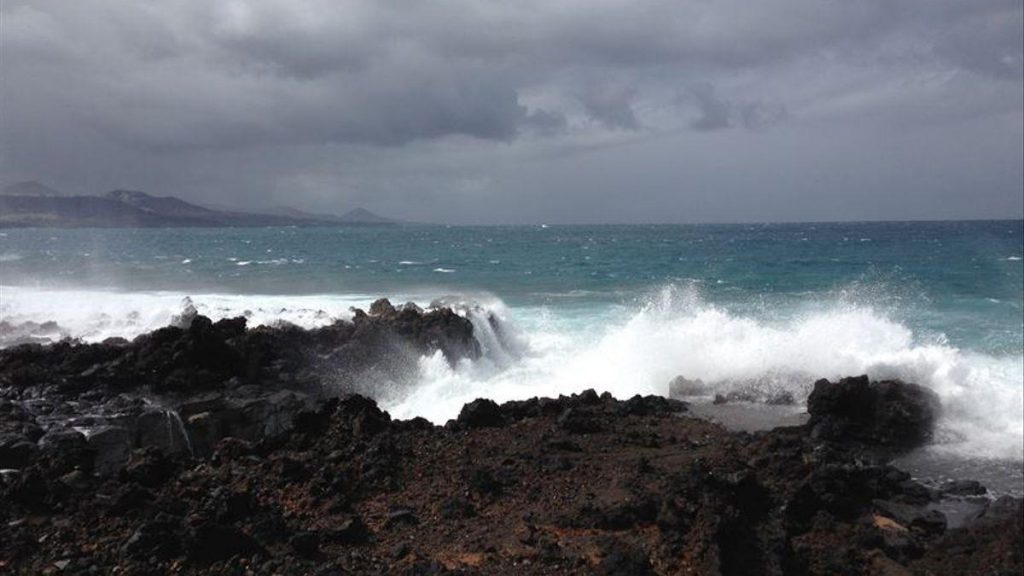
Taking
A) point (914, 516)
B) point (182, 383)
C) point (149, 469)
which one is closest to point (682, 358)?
point (914, 516)

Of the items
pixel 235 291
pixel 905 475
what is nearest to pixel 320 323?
pixel 905 475

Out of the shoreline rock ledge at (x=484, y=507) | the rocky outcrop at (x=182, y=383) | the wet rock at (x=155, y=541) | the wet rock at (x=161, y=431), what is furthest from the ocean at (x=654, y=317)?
the wet rock at (x=155, y=541)

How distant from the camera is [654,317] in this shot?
65.9 feet

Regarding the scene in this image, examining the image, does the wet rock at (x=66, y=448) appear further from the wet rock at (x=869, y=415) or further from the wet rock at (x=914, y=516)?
the wet rock at (x=869, y=415)

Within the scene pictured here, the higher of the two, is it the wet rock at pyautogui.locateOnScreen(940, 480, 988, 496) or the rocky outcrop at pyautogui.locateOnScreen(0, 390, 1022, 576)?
the rocky outcrop at pyautogui.locateOnScreen(0, 390, 1022, 576)

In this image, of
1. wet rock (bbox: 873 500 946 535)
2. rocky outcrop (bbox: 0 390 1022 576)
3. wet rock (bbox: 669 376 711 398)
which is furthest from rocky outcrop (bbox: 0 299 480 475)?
wet rock (bbox: 873 500 946 535)

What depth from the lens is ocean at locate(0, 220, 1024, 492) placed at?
1538 centimetres

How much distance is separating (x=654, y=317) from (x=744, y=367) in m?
4.03

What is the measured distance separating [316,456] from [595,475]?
3401 mm

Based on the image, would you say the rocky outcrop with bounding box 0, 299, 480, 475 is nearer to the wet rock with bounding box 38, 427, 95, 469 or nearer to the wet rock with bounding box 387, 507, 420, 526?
the wet rock with bounding box 38, 427, 95, 469

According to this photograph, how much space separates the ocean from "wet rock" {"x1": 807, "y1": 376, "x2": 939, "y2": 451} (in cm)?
42

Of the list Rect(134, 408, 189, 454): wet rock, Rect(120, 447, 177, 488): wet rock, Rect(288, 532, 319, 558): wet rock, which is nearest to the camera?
Rect(288, 532, 319, 558): wet rock

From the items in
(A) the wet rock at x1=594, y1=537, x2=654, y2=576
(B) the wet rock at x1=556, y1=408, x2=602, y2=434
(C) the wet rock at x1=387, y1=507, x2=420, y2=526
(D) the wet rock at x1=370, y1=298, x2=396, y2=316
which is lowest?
(C) the wet rock at x1=387, y1=507, x2=420, y2=526

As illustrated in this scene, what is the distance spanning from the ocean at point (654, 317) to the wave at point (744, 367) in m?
0.04
